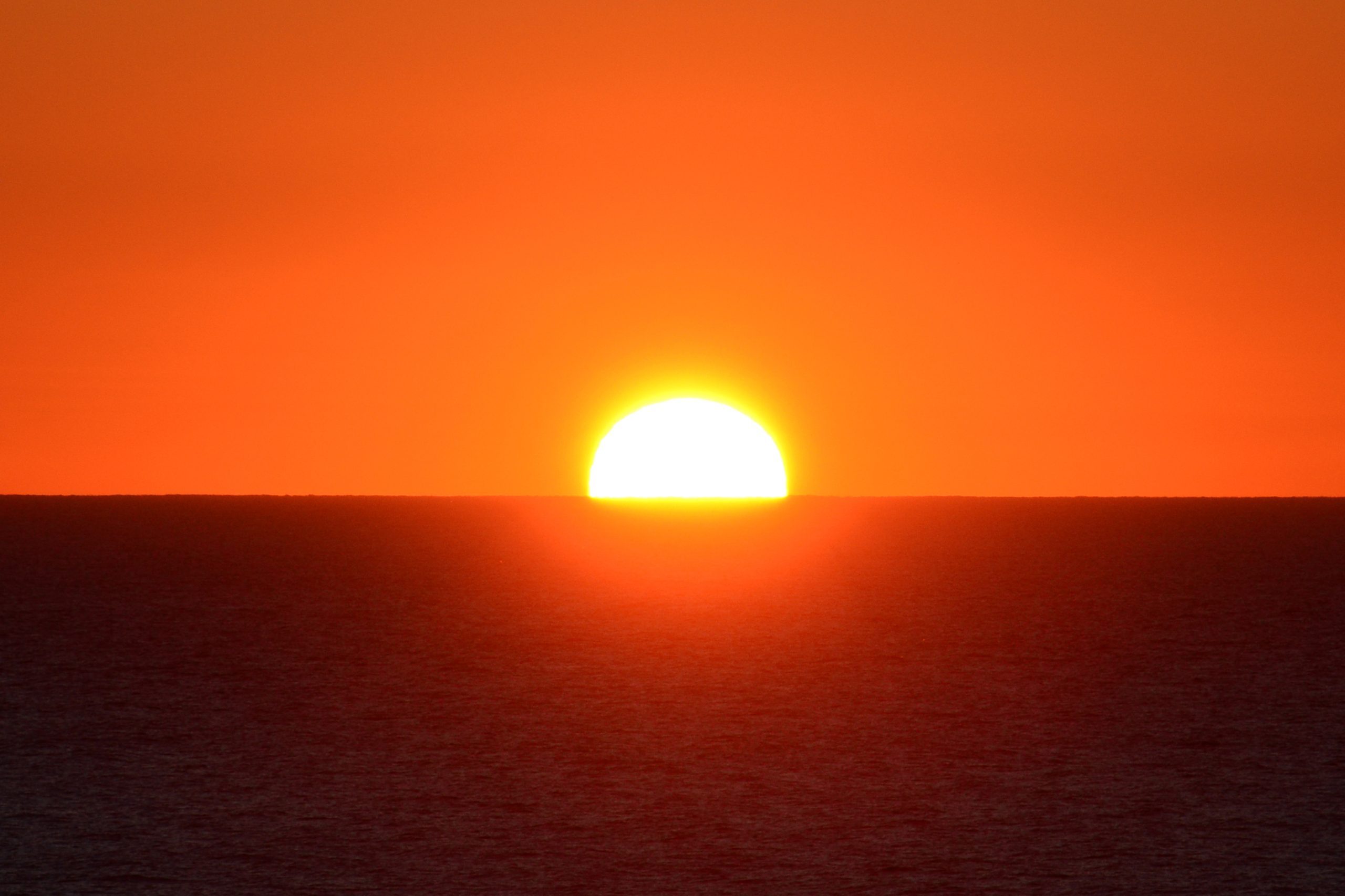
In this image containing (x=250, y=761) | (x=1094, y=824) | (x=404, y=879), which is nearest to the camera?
(x=404, y=879)

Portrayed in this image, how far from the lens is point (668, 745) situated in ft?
144

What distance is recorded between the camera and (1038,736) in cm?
4606

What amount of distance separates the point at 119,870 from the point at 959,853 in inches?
588

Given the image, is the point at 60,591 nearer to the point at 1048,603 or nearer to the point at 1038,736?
the point at 1048,603

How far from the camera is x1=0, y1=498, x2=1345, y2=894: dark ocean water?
3089 centimetres

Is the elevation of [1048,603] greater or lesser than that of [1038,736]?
greater

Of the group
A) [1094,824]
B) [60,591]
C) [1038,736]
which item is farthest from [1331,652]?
[60,591]

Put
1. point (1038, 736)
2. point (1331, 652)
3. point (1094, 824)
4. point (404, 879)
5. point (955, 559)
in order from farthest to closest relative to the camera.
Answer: point (955, 559) < point (1331, 652) < point (1038, 736) < point (1094, 824) < point (404, 879)

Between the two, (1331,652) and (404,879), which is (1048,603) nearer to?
(1331,652)

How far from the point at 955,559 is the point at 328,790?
112971mm

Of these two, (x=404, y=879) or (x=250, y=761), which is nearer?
(x=404, y=879)

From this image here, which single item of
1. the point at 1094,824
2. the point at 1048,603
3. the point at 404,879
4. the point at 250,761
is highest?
the point at 1048,603

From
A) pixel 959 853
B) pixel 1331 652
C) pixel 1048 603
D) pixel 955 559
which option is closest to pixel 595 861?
pixel 959 853

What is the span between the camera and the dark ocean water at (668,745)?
101 ft
